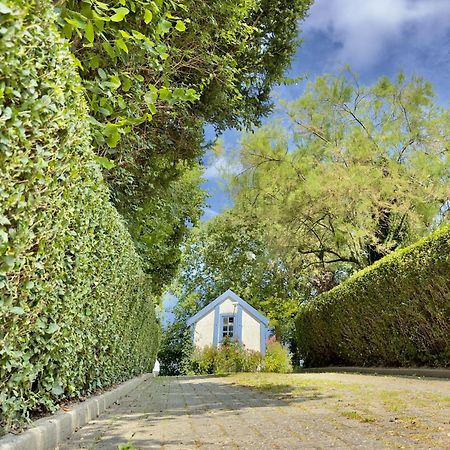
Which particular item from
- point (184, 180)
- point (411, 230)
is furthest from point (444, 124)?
point (184, 180)

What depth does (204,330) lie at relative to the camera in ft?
87.8

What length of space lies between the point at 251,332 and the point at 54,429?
79.0 ft

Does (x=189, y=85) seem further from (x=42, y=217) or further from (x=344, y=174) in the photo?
(x=344, y=174)

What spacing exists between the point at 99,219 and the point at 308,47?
8.44 metres

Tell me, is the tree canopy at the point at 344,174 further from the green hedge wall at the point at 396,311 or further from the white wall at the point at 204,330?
the white wall at the point at 204,330

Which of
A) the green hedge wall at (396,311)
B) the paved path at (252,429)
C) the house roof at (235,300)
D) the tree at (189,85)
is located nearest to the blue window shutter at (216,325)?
the house roof at (235,300)

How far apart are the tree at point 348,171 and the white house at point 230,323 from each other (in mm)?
9377

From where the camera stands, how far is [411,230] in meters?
15.0

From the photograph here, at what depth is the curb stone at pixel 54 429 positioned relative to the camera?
2.62 meters

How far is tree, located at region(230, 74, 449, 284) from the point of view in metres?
14.1

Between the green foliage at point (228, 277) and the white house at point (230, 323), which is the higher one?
the green foliage at point (228, 277)

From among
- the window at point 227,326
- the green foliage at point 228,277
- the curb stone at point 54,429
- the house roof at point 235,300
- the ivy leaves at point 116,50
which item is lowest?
the curb stone at point 54,429

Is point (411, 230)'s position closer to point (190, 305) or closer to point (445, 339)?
point (445, 339)

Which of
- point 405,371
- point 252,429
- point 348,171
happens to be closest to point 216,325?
point 348,171
